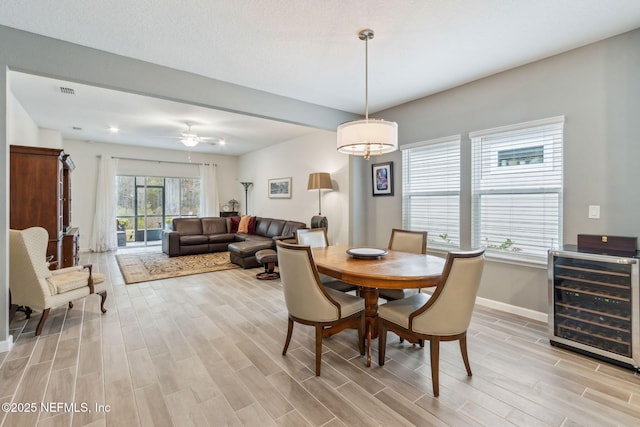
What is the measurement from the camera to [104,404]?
5.96 feet

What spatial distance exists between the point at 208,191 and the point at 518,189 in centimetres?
787

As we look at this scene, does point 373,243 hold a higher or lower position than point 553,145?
lower

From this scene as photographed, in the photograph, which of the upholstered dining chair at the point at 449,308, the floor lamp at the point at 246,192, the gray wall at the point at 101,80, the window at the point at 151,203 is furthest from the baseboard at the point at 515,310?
the window at the point at 151,203

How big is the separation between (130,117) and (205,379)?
4.83 meters

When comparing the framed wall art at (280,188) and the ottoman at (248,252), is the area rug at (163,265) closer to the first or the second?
the ottoman at (248,252)

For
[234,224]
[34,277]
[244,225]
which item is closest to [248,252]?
[244,225]

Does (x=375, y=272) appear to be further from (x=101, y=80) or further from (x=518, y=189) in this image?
(x=101, y=80)

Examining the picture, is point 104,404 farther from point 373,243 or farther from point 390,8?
point 373,243

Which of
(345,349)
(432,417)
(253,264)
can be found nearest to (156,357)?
(345,349)

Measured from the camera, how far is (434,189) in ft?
13.0

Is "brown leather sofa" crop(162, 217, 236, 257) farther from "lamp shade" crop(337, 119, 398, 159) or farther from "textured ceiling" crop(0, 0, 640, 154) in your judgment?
"lamp shade" crop(337, 119, 398, 159)

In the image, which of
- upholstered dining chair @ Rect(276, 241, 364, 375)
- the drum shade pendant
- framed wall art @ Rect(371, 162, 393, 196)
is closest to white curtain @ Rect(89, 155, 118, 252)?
framed wall art @ Rect(371, 162, 393, 196)

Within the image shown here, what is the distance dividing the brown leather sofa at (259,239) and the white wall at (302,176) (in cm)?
42

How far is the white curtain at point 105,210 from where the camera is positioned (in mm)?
7223
